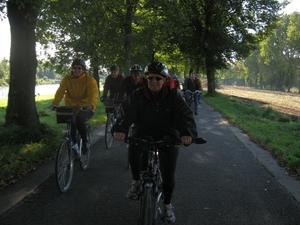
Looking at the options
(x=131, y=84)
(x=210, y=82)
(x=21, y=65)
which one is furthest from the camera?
(x=210, y=82)

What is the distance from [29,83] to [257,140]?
6.56 meters

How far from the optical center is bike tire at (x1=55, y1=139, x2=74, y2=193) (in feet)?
14.3

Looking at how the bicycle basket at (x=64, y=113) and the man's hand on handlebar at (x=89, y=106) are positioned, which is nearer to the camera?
the bicycle basket at (x=64, y=113)

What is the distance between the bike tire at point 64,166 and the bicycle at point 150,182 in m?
1.77

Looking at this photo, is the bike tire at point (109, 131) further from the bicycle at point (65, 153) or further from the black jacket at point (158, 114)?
the black jacket at point (158, 114)

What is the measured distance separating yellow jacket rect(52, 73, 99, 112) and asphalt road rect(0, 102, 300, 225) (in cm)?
135

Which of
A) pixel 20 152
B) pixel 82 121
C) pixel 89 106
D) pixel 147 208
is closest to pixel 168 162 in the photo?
pixel 147 208

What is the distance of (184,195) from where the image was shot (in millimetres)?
4488

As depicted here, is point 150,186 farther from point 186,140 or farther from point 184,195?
point 184,195

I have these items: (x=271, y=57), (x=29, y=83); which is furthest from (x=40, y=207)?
(x=271, y=57)

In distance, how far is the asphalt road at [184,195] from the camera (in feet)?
12.2

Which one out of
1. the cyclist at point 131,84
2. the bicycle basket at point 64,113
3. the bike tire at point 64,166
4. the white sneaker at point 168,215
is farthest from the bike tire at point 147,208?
the cyclist at point 131,84

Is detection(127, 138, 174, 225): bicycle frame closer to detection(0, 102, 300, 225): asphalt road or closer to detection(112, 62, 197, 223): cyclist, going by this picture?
detection(112, 62, 197, 223): cyclist

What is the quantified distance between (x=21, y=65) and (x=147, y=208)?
19.5ft
